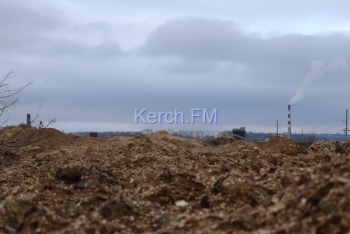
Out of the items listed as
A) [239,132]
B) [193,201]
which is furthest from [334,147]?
[239,132]

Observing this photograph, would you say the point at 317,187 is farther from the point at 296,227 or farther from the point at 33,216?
the point at 33,216

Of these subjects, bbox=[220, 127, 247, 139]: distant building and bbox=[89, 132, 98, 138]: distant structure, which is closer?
bbox=[220, 127, 247, 139]: distant building

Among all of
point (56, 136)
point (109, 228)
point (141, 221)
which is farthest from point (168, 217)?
point (56, 136)

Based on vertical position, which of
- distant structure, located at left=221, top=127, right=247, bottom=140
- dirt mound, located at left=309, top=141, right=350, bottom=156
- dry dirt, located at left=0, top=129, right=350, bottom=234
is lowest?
dry dirt, located at left=0, top=129, right=350, bottom=234

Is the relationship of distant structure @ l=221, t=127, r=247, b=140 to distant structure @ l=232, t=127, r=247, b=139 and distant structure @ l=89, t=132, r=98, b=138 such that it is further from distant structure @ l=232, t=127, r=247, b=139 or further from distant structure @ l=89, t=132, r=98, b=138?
distant structure @ l=89, t=132, r=98, b=138

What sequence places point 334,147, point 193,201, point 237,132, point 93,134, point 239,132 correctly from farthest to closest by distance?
point 93,134
point 239,132
point 237,132
point 334,147
point 193,201

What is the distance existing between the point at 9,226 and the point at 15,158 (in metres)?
15.4

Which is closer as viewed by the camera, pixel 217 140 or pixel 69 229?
pixel 69 229

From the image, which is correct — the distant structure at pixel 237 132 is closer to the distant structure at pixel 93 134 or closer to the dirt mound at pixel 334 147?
the distant structure at pixel 93 134

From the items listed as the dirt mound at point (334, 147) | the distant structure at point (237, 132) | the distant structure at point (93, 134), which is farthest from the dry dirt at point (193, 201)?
the distant structure at point (93, 134)

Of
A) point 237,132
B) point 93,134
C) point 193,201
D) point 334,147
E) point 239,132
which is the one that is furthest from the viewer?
point 93,134

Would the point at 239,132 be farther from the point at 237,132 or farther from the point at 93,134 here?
the point at 93,134

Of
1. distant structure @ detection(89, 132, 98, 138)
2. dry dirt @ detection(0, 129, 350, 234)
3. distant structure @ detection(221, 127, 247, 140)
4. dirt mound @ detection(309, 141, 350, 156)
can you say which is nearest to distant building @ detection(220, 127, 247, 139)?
distant structure @ detection(221, 127, 247, 140)

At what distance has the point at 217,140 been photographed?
1453 inches
